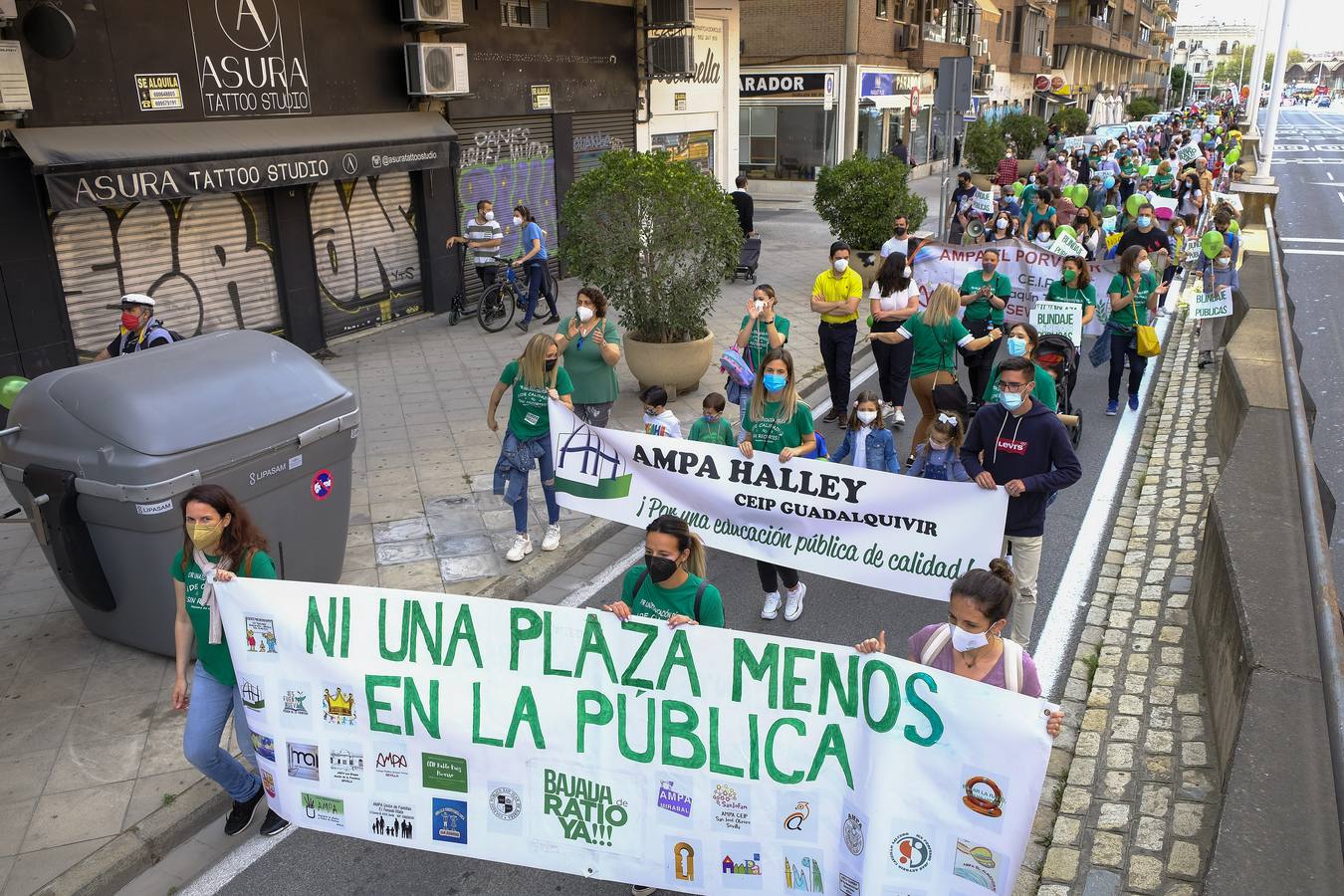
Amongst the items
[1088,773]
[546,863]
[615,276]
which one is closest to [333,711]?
[546,863]

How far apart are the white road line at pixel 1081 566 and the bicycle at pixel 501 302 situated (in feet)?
27.0

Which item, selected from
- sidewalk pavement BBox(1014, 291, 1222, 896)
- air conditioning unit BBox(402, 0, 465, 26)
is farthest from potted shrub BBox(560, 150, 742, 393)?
sidewalk pavement BBox(1014, 291, 1222, 896)

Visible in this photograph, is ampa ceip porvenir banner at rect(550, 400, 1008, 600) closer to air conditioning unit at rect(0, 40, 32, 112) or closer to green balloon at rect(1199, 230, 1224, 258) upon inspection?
air conditioning unit at rect(0, 40, 32, 112)

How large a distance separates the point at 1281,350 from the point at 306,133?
430 inches

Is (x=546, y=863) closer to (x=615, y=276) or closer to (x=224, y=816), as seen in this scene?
(x=224, y=816)

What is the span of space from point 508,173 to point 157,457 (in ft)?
41.0

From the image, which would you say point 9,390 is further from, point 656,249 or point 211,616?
point 656,249

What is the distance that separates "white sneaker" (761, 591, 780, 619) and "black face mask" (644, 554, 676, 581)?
2.43m

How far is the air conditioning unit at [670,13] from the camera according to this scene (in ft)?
63.5

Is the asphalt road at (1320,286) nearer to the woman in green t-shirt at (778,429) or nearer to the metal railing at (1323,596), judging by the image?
the metal railing at (1323,596)

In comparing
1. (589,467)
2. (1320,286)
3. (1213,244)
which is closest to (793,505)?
(589,467)

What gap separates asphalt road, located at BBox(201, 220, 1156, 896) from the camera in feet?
14.5

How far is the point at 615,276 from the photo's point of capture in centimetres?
1100

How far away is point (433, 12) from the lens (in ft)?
45.9
